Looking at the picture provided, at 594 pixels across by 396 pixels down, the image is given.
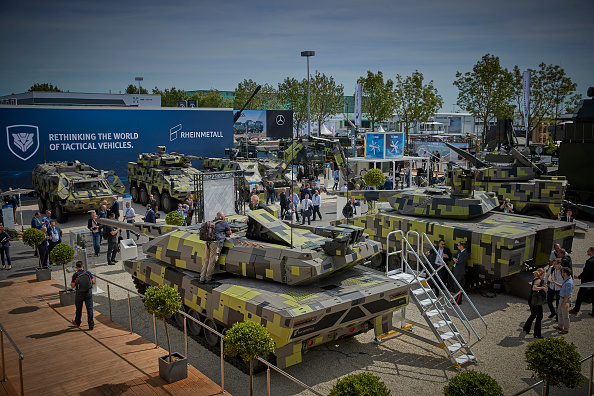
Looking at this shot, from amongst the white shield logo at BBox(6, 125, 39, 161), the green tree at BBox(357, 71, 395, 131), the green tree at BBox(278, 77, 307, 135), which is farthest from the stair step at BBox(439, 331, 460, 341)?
the green tree at BBox(278, 77, 307, 135)

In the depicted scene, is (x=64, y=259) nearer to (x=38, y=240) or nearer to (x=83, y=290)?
(x=38, y=240)

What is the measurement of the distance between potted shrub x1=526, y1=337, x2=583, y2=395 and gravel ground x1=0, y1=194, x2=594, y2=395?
202cm

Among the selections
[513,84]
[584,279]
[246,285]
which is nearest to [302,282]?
[246,285]

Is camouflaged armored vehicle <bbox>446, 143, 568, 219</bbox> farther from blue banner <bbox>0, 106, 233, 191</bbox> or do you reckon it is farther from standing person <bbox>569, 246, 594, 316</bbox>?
blue banner <bbox>0, 106, 233, 191</bbox>

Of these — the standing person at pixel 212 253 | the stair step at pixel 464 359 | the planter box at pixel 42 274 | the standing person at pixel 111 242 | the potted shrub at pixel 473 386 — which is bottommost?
the stair step at pixel 464 359

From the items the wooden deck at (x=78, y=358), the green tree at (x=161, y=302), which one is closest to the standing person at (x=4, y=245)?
the wooden deck at (x=78, y=358)

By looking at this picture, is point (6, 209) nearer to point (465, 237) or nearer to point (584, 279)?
point (465, 237)

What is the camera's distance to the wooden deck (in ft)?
29.2

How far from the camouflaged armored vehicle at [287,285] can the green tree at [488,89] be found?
3544cm

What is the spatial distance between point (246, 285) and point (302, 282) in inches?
46.5

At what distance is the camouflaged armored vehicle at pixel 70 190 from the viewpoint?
23.3m

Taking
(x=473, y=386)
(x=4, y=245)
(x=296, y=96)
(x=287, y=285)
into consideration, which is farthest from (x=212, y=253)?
(x=296, y=96)

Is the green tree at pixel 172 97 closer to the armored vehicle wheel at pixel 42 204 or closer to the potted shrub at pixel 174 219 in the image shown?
the armored vehicle wheel at pixel 42 204

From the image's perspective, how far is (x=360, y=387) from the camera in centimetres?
651
